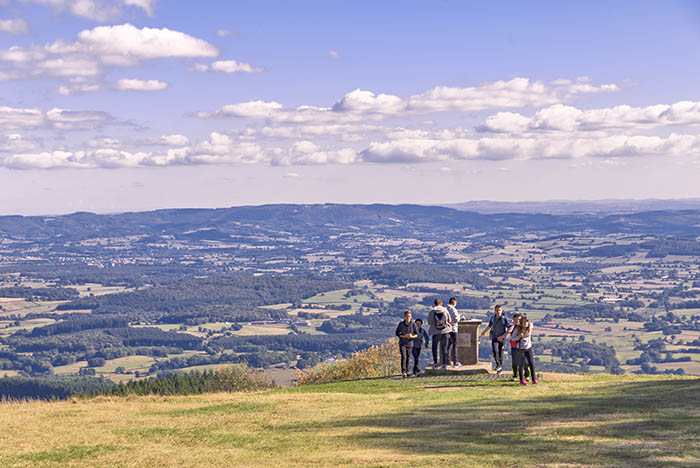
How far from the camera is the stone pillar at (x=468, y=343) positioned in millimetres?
34125

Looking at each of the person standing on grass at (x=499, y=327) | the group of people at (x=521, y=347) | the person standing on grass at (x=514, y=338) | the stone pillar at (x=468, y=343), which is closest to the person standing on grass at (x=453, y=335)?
the stone pillar at (x=468, y=343)

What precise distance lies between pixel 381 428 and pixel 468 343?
13.1 metres

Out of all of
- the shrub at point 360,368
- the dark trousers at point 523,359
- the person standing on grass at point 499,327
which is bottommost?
the shrub at point 360,368

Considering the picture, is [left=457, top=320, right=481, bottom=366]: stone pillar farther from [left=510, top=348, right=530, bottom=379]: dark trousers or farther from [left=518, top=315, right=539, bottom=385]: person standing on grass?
[left=518, top=315, right=539, bottom=385]: person standing on grass

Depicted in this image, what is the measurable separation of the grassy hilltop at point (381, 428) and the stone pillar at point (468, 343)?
399 cm

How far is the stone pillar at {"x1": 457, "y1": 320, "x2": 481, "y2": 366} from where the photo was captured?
34125 mm

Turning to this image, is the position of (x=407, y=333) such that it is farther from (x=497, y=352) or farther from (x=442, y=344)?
(x=497, y=352)

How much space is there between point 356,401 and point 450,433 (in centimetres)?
672

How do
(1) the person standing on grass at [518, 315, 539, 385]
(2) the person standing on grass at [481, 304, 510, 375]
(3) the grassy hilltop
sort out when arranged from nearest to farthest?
(3) the grassy hilltop < (1) the person standing on grass at [518, 315, 539, 385] < (2) the person standing on grass at [481, 304, 510, 375]

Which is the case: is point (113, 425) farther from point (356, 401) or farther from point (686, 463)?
point (686, 463)

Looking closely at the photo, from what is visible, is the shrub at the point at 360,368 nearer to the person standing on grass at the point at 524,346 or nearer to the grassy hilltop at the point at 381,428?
the person standing on grass at the point at 524,346

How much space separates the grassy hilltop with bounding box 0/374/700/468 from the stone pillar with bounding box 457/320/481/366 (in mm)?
3988

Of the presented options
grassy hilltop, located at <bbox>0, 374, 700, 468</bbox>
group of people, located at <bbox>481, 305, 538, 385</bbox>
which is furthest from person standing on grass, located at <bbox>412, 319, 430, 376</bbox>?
group of people, located at <bbox>481, 305, 538, 385</bbox>

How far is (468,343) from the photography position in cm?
3434
